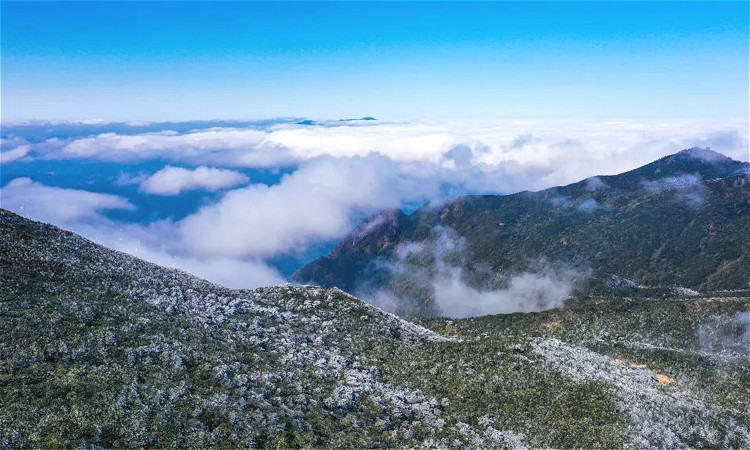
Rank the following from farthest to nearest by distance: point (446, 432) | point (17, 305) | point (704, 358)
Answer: point (704, 358), point (17, 305), point (446, 432)

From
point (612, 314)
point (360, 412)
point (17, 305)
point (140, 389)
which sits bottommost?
point (612, 314)

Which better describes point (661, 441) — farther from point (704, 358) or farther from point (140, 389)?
point (140, 389)

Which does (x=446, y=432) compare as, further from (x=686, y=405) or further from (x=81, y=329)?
(x=81, y=329)

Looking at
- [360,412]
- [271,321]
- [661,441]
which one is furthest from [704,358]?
[271,321]

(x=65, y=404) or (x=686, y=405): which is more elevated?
(x=65, y=404)

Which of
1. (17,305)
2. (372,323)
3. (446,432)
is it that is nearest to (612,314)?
(372,323)

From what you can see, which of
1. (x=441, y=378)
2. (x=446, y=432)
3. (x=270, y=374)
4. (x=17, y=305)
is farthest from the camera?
(x=441, y=378)

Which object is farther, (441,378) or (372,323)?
(372,323)
